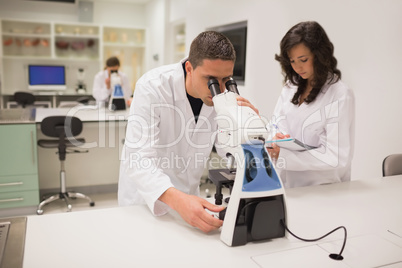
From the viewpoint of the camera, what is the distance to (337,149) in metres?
1.58

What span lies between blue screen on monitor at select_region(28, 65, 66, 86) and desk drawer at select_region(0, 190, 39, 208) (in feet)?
14.0

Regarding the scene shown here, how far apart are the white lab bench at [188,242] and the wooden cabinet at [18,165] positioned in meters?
2.21

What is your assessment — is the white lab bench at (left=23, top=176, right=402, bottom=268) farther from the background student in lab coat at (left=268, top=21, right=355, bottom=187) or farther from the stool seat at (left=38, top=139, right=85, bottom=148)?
the stool seat at (left=38, top=139, right=85, bottom=148)

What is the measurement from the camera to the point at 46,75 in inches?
271

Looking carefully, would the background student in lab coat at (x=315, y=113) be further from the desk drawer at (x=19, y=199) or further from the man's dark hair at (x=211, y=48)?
the desk drawer at (x=19, y=199)

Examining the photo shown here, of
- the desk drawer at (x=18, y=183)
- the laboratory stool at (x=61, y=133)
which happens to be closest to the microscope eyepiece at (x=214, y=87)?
the laboratory stool at (x=61, y=133)

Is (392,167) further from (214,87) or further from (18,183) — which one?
(18,183)

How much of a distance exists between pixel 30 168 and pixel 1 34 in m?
4.60

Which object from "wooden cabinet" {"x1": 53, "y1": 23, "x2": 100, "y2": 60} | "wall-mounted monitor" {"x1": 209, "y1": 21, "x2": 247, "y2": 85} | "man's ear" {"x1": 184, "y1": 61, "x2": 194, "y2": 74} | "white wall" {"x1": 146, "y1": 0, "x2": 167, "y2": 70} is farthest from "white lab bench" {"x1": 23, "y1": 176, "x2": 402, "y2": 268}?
"wooden cabinet" {"x1": 53, "y1": 23, "x2": 100, "y2": 60}

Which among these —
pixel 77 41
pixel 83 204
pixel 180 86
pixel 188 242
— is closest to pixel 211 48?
pixel 180 86

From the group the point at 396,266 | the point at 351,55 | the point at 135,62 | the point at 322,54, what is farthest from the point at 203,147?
the point at 135,62

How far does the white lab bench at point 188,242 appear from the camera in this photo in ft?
3.01

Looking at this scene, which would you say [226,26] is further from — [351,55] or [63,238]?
[63,238]

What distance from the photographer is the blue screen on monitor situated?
6766 mm
